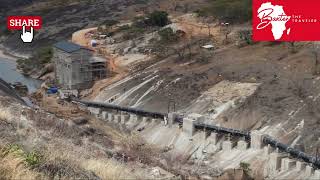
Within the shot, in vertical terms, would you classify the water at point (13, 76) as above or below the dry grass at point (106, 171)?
below

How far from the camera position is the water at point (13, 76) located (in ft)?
233

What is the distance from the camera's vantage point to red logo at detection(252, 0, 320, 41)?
1996 inches

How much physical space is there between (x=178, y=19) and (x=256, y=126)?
131 feet

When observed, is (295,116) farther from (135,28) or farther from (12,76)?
(12,76)

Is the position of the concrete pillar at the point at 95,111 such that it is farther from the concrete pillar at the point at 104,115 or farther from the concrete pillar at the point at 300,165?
the concrete pillar at the point at 300,165

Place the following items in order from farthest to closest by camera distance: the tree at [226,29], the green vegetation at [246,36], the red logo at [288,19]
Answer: the tree at [226,29]
the green vegetation at [246,36]
the red logo at [288,19]

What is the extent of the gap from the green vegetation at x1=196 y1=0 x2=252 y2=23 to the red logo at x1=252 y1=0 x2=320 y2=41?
621 inches

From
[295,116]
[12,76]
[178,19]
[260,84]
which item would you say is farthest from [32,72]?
[295,116]

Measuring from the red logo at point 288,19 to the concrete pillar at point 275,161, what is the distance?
66.3 ft

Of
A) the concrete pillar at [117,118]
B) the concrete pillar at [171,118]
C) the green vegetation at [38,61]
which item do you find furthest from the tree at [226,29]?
the green vegetation at [38,61]

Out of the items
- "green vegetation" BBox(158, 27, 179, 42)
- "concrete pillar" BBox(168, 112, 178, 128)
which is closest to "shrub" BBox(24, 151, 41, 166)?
"concrete pillar" BBox(168, 112, 178, 128)

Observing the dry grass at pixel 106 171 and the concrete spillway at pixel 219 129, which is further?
the concrete spillway at pixel 219 129

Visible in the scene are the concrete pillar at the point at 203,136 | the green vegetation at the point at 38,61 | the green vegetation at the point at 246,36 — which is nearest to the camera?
the concrete pillar at the point at 203,136

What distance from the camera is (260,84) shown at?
44.0 metres
